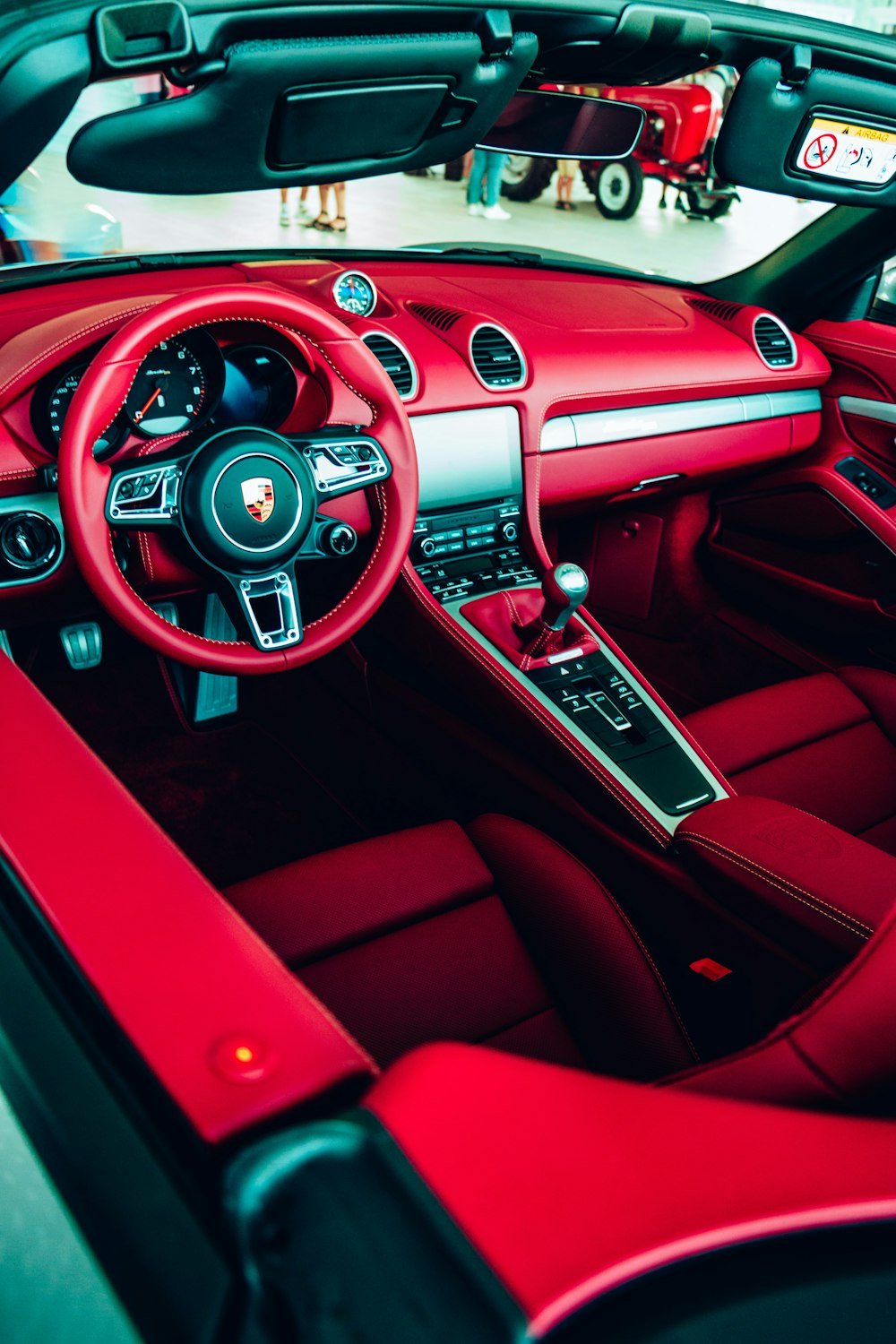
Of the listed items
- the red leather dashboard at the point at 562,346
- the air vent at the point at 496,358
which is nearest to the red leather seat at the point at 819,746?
the red leather dashboard at the point at 562,346

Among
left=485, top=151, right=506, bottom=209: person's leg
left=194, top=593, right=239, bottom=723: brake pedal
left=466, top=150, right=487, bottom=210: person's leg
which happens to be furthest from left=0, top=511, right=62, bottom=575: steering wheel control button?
left=466, top=150, right=487, bottom=210: person's leg

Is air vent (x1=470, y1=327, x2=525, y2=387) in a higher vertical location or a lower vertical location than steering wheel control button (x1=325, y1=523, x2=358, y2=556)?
higher

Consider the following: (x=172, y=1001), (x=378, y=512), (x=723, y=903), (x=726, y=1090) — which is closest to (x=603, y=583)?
(x=378, y=512)

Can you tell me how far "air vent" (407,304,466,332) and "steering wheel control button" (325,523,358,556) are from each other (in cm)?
65

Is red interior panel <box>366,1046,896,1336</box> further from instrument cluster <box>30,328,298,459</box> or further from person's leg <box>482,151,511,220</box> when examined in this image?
person's leg <box>482,151,511,220</box>

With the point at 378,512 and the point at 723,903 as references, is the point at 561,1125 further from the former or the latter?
the point at 378,512

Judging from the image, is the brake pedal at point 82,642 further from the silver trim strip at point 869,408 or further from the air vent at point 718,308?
the silver trim strip at point 869,408

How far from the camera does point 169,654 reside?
4.42 ft

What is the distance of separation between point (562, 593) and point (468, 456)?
38cm

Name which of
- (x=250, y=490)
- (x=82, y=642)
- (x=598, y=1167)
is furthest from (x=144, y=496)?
(x=598, y=1167)

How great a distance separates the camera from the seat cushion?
1258mm

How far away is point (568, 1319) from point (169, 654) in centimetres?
107

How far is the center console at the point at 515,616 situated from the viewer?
5.65 feet

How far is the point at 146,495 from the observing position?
1355mm
